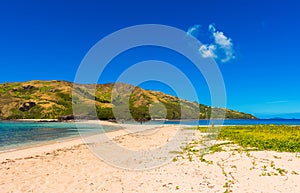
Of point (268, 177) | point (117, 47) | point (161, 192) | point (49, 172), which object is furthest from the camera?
point (117, 47)

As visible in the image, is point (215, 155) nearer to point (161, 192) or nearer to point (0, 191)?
point (161, 192)

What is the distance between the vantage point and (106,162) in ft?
66.7

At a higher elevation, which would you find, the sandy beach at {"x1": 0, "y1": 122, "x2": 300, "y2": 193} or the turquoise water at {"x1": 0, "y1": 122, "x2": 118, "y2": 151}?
the turquoise water at {"x1": 0, "y1": 122, "x2": 118, "y2": 151}

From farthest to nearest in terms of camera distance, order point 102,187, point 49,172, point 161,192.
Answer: point 49,172 → point 102,187 → point 161,192

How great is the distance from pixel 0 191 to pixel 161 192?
7600 millimetres

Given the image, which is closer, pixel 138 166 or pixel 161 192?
pixel 161 192

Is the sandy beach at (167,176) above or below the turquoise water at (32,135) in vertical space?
below

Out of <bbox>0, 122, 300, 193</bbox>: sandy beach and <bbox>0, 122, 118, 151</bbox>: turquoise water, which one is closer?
<bbox>0, 122, 300, 193</bbox>: sandy beach

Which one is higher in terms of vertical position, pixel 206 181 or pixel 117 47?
pixel 117 47

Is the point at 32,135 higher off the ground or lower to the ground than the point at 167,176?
higher

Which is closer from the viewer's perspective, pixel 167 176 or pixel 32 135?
pixel 167 176

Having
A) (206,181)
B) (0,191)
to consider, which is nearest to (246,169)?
(206,181)

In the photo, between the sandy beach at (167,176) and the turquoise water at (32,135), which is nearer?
the sandy beach at (167,176)

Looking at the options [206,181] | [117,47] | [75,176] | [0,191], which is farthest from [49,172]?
[117,47]
